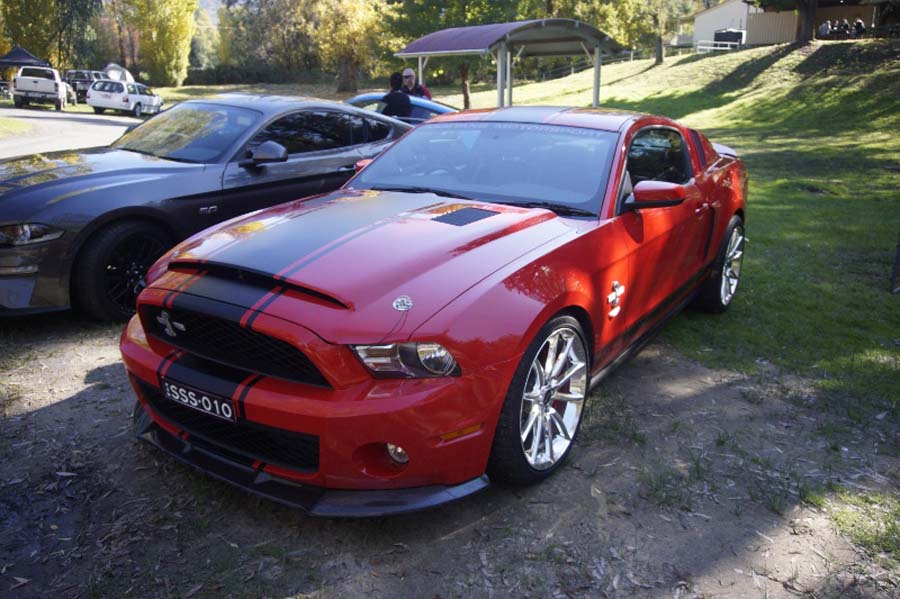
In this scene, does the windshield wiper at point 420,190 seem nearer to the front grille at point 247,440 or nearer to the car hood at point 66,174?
the front grille at point 247,440

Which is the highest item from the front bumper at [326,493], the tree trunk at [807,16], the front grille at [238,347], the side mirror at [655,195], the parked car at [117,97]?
the tree trunk at [807,16]

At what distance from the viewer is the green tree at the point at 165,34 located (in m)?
48.1

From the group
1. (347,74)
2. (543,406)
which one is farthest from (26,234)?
(347,74)

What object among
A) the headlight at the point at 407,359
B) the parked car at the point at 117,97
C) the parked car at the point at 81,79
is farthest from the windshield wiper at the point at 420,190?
the parked car at the point at 81,79

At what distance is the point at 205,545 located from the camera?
108 inches

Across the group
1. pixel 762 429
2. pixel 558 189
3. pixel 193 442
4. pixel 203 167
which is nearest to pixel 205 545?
pixel 193 442

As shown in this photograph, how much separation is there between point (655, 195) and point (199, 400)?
2.39m

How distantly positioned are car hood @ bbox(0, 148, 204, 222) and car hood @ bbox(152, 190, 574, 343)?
1719 mm

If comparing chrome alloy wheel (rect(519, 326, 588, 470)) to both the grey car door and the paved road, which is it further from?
the paved road

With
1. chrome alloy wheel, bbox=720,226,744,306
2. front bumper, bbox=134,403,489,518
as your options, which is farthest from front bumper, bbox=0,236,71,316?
chrome alloy wheel, bbox=720,226,744,306

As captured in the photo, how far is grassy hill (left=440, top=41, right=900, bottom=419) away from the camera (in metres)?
4.83

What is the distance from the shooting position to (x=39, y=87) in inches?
1195

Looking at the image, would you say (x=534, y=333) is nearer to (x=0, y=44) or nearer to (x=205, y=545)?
(x=205, y=545)

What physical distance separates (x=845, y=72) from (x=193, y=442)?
2694cm
